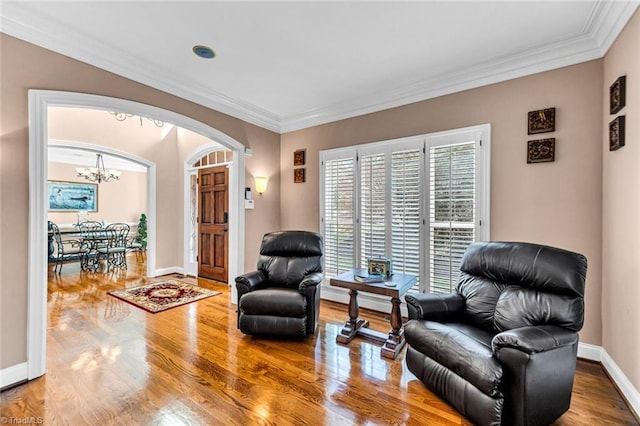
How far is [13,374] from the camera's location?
215 centimetres

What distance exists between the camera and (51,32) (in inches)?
91.7

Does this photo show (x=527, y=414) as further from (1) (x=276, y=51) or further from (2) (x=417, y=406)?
(1) (x=276, y=51)

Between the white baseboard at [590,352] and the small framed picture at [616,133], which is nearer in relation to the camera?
the small framed picture at [616,133]

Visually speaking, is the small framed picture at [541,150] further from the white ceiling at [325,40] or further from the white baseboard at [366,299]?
the white baseboard at [366,299]

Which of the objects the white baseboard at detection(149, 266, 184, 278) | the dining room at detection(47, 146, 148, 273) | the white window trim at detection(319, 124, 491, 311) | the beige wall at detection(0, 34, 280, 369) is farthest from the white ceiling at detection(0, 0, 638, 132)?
the dining room at detection(47, 146, 148, 273)

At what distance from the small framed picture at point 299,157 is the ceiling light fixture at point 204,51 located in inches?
77.9

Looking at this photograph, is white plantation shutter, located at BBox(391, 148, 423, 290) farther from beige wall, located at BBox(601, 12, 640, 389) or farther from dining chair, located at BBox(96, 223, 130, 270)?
dining chair, located at BBox(96, 223, 130, 270)

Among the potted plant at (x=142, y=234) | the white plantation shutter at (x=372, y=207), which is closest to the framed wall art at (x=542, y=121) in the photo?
the white plantation shutter at (x=372, y=207)

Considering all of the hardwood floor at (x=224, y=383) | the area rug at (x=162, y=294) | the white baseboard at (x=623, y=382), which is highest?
the white baseboard at (x=623, y=382)

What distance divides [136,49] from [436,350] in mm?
3639

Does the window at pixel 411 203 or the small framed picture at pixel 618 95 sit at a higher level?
the small framed picture at pixel 618 95

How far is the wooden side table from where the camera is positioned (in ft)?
8.63

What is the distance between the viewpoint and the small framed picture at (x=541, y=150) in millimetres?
2689

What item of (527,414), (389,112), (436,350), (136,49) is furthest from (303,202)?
(527,414)
